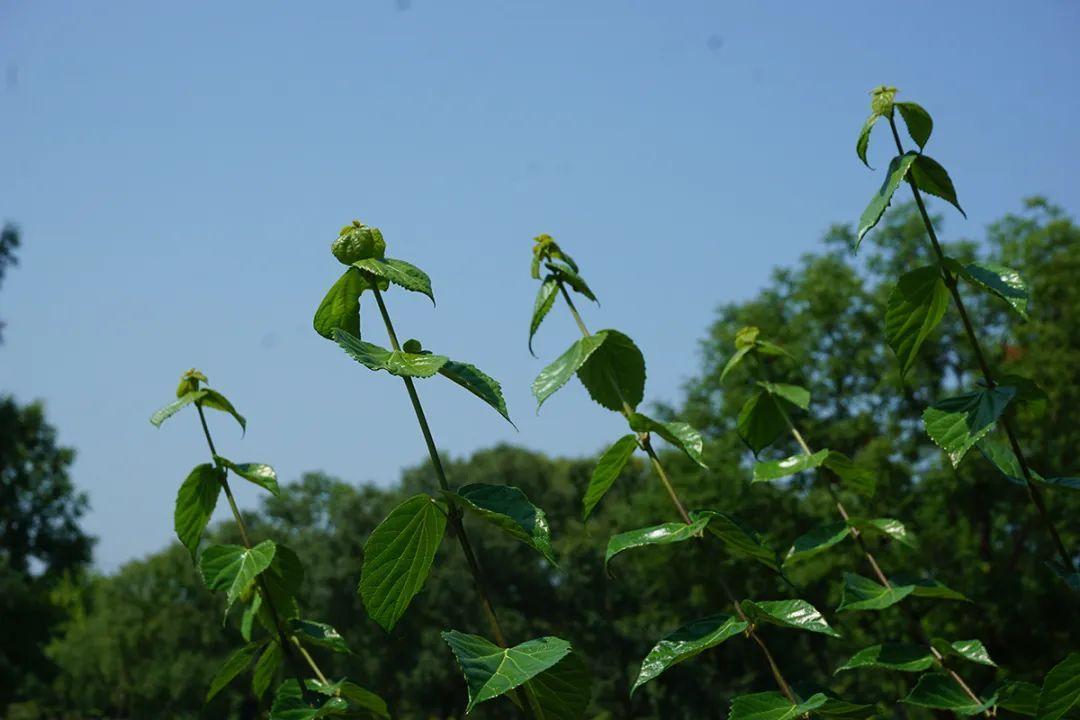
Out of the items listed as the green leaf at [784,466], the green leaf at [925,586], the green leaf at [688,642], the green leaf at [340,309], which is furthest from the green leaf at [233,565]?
the green leaf at [925,586]

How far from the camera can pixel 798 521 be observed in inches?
1216

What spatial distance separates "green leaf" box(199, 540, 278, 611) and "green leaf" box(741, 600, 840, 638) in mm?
824

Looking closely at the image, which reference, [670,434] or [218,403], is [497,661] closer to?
[670,434]

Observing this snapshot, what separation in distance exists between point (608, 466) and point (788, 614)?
363 mm

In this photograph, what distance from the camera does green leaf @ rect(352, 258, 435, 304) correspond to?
5.29ft

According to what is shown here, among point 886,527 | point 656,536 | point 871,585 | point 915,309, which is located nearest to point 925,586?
point 871,585

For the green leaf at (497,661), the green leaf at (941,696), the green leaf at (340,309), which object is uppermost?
the green leaf at (340,309)

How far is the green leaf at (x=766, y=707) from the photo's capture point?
178 cm

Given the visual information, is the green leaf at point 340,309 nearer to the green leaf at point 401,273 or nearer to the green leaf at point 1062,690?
the green leaf at point 401,273

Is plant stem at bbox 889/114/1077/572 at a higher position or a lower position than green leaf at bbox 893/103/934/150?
lower

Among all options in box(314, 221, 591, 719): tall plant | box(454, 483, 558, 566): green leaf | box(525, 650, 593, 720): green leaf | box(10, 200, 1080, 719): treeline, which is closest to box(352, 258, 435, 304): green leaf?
box(314, 221, 591, 719): tall plant

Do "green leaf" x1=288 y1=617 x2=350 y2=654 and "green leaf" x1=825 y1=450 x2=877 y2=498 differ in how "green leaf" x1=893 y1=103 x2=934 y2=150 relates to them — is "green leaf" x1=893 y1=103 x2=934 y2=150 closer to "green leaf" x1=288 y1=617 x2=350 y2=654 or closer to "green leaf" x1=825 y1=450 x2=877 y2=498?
"green leaf" x1=825 y1=450 x2=877 y2=498

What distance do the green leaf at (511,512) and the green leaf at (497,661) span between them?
0.12 meters

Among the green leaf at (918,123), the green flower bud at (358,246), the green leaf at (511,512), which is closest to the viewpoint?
the green leaf at (511,512)
